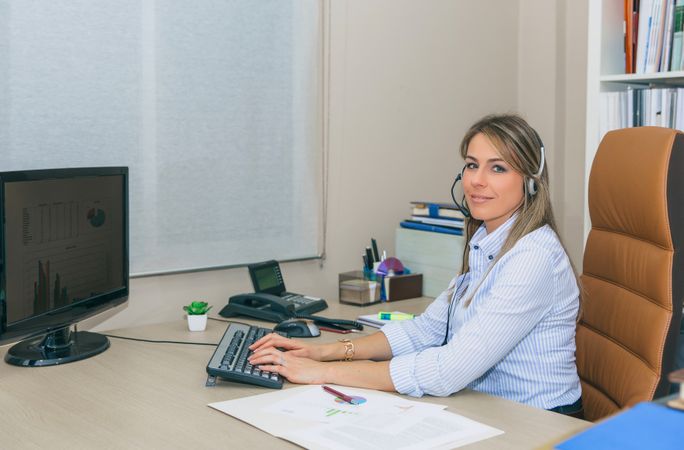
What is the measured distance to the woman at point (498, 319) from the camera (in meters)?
1.54

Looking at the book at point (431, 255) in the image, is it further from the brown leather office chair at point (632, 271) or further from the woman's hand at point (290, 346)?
the woman's hand at point (290, 346)

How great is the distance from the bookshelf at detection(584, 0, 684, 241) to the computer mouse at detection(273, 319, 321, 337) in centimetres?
105

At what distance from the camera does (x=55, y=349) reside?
181cm

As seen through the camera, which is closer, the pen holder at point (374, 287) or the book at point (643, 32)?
the book at point (643, 32)

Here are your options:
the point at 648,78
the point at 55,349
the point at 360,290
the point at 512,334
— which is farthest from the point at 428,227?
the point at 55,349

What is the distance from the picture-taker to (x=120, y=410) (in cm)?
143

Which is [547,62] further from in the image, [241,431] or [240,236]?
[241,431]

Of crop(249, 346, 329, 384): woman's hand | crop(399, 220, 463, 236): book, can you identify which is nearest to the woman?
crop(249, 346, 329, 384): woman's hand

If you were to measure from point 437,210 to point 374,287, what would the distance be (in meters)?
0.38

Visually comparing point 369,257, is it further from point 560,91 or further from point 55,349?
point 560,91

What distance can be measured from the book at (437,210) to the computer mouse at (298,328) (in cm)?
75

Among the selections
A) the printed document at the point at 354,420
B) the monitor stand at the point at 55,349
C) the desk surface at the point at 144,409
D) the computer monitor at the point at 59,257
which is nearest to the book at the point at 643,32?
the desk surface at the point at 144,409

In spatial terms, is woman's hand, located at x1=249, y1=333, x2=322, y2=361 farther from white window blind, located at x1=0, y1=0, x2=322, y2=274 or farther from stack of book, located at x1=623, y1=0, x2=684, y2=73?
stack of book, located at x1=623, y1=0, x2=684, y2=73

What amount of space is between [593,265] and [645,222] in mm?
258
